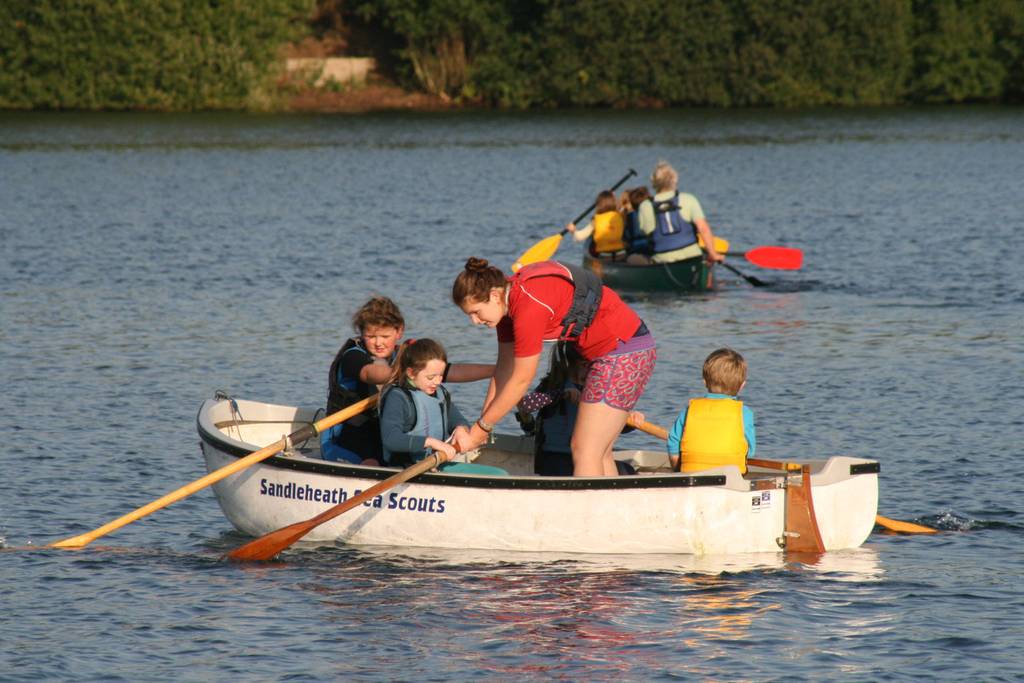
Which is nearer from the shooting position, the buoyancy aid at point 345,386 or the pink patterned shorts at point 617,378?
the pink patterned shorts at point 617,378

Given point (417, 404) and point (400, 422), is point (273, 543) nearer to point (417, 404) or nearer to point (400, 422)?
point (400, 422)

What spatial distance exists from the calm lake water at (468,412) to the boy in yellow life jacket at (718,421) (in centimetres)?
60

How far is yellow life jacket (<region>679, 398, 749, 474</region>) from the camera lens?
897cm

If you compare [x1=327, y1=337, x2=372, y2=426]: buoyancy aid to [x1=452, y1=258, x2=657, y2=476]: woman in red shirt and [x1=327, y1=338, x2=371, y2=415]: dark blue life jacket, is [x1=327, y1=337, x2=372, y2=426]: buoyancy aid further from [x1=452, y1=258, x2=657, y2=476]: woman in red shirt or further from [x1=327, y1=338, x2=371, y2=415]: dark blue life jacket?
[x1=452, y1=258, x2=657, y2=476]: woman in red shirt

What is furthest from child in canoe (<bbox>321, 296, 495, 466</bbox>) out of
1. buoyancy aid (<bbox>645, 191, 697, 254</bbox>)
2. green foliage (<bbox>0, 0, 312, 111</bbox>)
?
green foliage (<bbox>0, 0, 312, 111</bbox>)

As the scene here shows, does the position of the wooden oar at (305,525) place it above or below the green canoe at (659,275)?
below

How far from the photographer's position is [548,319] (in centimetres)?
829

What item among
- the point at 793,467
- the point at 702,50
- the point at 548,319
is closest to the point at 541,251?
the point at 793,467

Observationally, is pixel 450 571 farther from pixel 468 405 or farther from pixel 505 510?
pixel 468 405

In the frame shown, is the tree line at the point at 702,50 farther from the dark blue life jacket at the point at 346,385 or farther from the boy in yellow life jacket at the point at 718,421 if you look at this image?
the boy in yellow life jacket at the point at 718,421

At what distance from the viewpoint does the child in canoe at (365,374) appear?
9.19 meters

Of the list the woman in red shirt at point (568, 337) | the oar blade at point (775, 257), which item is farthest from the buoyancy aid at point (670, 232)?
the woman in red shirt at point (568, 337)

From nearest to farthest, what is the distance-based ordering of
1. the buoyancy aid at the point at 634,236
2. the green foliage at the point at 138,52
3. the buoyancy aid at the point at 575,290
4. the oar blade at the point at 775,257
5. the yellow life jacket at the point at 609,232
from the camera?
the buoyancy aid at the point at 575,290 < the buoyancy aid at the point at 634,236 < the yellow life jacket at the point at 609,232 < the oar blade at the point at 775,257 < the green foliage at the point at 138,52

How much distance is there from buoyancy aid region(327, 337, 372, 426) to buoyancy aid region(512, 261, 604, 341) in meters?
1.46
